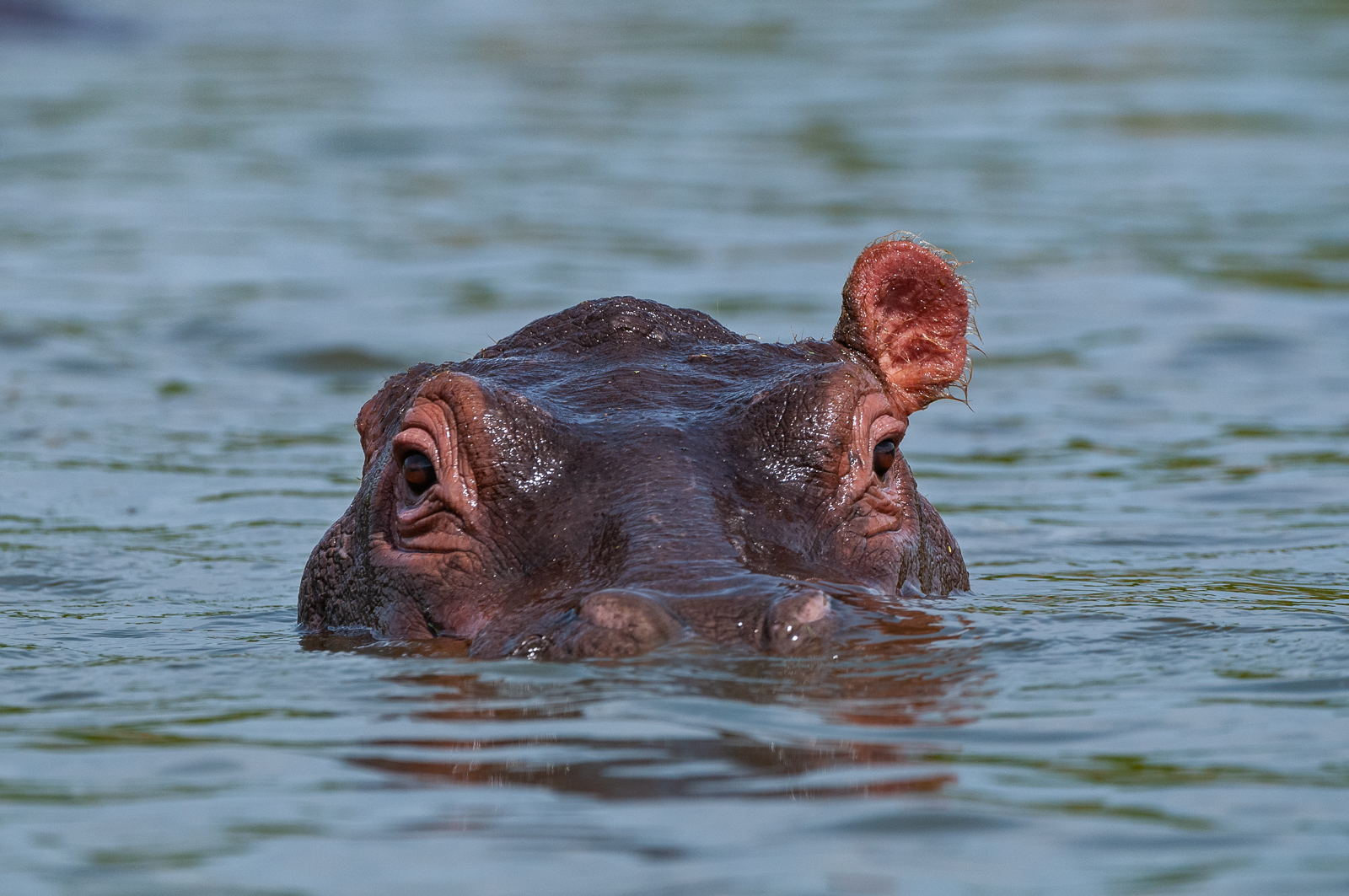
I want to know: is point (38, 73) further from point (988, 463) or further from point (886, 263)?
point (886, 263)

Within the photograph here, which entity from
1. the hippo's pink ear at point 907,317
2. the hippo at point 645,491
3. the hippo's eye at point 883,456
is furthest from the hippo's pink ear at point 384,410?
the hippo's eye at point 883,456

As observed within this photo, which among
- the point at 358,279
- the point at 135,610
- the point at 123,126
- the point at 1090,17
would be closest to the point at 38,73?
the point at 123,126

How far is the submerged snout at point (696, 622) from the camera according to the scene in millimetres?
5105

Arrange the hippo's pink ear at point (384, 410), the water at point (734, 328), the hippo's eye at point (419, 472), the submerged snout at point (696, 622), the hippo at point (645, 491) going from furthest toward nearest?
1. the hippo's pink ear at point (384, 410)
2. the hippo's eye at point (419, 472)
3. the hippo at point (645, 491)
4. the submerged snout at point (696, 622)
5. the water at point (734, 328)

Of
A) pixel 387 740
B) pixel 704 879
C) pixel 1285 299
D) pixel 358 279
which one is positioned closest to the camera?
pixel 704 879

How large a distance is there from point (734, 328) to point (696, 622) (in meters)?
9.62

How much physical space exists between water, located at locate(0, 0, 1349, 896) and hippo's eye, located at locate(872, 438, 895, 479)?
448mm

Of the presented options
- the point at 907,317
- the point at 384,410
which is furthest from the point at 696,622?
the point at 384,410

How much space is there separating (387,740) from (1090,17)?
33960 millimetres

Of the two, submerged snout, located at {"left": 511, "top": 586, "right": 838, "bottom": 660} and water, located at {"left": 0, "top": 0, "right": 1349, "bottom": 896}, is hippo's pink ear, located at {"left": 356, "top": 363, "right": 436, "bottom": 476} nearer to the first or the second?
water, located at {"left": 0, "top": 0, "right": 1349, "bottom": 896}

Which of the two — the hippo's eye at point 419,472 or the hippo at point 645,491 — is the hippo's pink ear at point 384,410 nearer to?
the hippo at point 645,491

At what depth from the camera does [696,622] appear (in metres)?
5.18

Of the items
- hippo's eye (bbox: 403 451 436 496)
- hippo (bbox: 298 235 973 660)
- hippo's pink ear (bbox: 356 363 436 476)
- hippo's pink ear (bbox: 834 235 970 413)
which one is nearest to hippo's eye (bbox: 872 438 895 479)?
hippo (bbox: 298 235 973 660)

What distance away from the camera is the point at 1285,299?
53.0 ft
